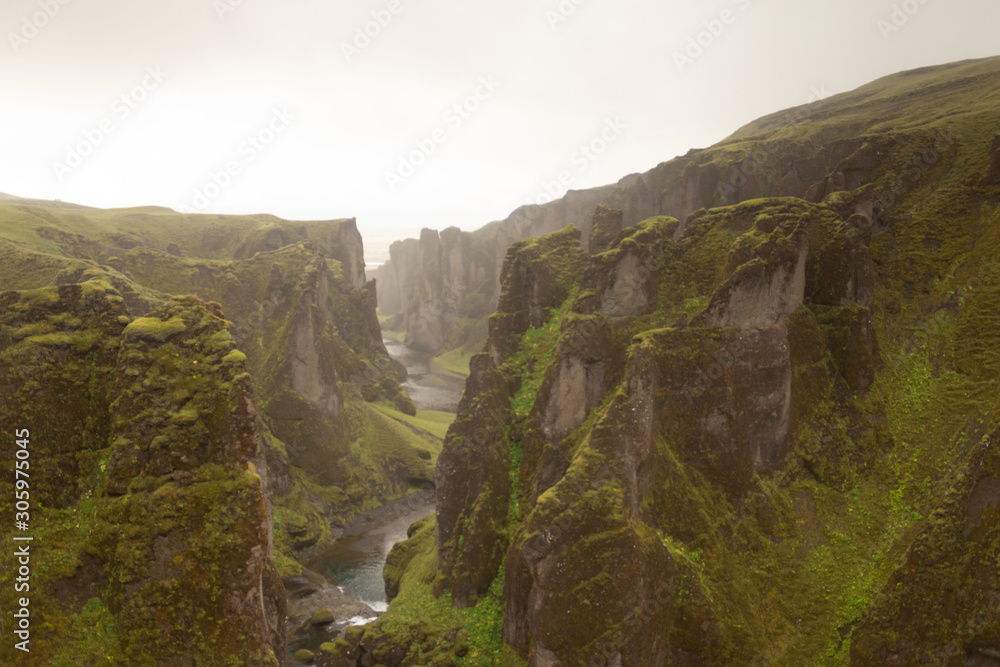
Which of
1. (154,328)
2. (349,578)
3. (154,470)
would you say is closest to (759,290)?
(154,328)

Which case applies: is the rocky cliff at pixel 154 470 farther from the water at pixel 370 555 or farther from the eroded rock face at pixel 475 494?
the water at pixel 370 555

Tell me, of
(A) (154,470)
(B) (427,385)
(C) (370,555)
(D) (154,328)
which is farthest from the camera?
(B) (427,385)

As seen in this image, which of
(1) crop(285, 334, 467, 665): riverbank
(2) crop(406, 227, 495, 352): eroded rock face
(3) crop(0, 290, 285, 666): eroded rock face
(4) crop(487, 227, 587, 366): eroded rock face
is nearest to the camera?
(3) crop(0, 290, 285, 666): eroded rock face

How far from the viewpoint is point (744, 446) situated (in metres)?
24.2

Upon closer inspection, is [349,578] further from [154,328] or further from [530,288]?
[154,328]

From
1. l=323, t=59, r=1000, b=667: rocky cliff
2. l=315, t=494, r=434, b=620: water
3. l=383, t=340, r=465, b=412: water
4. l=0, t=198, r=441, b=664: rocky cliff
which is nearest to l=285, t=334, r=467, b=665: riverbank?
l=315, t=494, r=434, b=620: water

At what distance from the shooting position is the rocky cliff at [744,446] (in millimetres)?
19500

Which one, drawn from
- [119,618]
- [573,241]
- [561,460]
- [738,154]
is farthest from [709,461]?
[738,154]

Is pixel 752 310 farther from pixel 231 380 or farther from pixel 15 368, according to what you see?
pixel 15 368

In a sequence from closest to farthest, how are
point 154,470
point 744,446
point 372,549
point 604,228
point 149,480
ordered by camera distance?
1. point 149,480
2. point 154,470
3. point 744,446
4. point 604,228
5. point 372,549

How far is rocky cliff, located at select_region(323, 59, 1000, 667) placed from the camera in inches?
768

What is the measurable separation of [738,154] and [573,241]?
26.9 meters

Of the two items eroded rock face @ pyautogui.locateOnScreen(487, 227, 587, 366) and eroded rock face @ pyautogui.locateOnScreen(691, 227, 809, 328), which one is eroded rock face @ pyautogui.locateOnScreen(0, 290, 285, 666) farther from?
eroded rock face @ pyautogui.locateOnScreen(691, 227, 809, 328)

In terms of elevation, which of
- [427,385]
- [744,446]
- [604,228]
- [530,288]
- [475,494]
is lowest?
[427,385]
